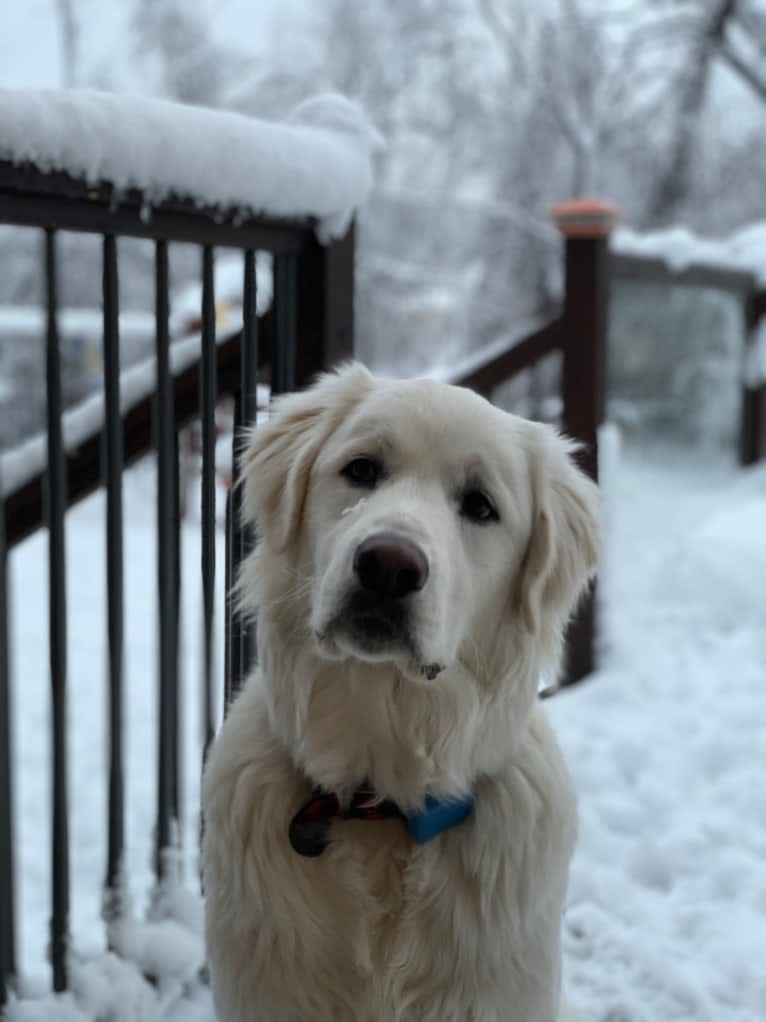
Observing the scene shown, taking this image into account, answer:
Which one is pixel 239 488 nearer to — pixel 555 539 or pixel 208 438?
pixel 208 438

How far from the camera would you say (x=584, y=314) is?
4.11 metres

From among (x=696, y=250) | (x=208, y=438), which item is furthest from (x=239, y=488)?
(x=696, y=250)

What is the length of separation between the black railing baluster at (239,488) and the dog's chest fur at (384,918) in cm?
47

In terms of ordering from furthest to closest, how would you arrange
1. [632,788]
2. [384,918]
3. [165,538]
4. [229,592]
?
[632,788]
[165,538]
[229,592]
[384,918]

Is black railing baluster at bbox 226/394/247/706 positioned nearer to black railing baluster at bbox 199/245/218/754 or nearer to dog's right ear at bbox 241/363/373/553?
black railing baluster at bbox 199/245/218/754

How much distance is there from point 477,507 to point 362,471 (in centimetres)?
20

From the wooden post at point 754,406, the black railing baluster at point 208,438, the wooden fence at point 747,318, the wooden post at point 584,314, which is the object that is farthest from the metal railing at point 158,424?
the wooden post at point 754,406

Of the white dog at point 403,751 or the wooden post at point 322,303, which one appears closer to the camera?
the white dog at point 403,751

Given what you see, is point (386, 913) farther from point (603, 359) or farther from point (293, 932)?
point (603, 359)

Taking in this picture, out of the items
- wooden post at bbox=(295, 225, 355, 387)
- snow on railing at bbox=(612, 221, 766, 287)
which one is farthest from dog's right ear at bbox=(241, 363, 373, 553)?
snow on railing at bbox=(612, 221, 766, 287)

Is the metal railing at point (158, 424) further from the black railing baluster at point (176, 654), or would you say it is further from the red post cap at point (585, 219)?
the red post cap at point (585, 219)

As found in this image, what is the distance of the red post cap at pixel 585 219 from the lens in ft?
13.3

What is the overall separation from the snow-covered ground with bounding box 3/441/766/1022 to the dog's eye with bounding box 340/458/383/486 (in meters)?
1.21

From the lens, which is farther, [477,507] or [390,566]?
[477,507]
